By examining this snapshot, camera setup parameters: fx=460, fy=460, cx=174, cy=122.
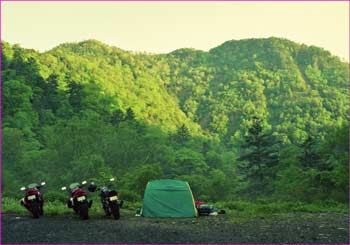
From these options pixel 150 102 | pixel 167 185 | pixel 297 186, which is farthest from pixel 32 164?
pixel 150 102

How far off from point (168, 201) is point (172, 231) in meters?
4.41

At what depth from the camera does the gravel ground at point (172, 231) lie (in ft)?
32.2

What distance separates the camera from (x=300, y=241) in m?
9.80

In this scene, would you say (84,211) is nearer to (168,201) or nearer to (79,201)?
(79,201)

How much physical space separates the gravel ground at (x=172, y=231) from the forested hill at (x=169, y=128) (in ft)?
40.3

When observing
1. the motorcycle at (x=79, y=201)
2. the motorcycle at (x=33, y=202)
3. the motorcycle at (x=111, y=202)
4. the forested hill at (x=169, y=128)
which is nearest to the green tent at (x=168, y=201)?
the motorcycle at (x=111, y=202)

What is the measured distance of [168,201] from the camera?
15422 millimetres

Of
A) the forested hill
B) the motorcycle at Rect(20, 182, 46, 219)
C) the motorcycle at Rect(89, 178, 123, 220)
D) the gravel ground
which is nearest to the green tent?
the gravel ground

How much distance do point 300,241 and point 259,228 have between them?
2.03 metres

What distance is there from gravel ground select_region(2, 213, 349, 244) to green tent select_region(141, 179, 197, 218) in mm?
1524

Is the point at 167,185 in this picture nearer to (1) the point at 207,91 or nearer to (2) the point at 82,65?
(2) the point at 82,65

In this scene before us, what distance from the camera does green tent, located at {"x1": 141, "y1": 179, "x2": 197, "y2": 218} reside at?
15273 mm

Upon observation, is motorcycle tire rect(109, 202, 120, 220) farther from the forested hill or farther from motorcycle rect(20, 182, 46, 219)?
the forested hill

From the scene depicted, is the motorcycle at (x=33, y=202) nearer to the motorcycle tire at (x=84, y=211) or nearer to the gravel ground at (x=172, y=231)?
→ the gravel ground at (x=172, y=231)
